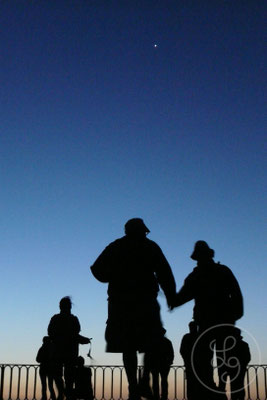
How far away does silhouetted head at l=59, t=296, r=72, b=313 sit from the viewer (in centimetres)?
893

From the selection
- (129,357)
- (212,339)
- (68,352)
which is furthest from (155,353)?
(68,352)

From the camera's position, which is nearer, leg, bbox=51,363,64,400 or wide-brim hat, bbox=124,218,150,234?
wide-brim hat, bbox=124,218,150,234

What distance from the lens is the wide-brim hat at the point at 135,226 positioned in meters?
5.32

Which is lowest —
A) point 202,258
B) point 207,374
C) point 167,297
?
point 207,374

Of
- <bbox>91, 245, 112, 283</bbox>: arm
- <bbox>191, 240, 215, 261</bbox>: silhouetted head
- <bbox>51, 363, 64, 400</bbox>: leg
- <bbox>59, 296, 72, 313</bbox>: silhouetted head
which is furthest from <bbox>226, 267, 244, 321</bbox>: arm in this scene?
→ <bbox>51, 363, 64, 400</bbox>: leg

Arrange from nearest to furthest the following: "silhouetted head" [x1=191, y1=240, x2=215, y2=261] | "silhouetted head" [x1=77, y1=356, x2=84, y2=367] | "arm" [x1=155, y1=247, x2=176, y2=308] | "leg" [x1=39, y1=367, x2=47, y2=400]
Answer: "arm" [x1=155, y1=247, x2=176, y2=308] → "silhouetted head" [x1=191, y1=240, x2=215, y2=261] → "silhouetted head" [x1=77, y1=356, x2=84, y2=367] → "leg" [x1=39, y1=367, x2=47, y2=400]

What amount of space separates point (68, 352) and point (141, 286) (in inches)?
170

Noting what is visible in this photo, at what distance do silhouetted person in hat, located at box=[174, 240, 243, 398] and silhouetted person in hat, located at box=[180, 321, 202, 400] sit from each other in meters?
0.07

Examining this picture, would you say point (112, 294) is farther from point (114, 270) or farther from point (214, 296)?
point (214, 296)

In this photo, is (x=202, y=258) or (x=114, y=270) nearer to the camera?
(x=114, y=270)

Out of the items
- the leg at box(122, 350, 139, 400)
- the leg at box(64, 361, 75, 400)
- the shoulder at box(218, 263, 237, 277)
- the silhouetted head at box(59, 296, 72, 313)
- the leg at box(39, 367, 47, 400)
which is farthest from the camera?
the leg at box(39, 367, 47, 400)

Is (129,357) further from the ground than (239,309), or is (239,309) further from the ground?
(239,309)

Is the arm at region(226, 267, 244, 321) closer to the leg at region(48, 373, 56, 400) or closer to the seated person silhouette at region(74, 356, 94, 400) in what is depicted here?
the seated person silhouette at region(74, 356, 94, 400)

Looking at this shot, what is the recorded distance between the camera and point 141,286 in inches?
203
